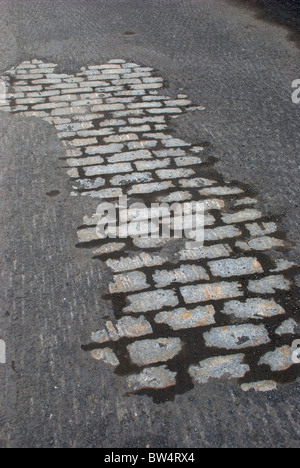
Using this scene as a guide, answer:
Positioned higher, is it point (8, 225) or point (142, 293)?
point (142, 293)

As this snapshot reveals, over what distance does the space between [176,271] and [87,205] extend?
3.82 feet

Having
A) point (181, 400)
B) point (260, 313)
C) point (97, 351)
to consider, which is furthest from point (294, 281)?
point (97, 351)

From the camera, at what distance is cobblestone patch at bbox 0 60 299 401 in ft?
9.72

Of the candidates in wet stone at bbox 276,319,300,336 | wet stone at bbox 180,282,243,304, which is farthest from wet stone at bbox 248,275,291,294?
wet stone at bbox 276,319,300,336

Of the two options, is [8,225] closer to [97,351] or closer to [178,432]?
[97,351]

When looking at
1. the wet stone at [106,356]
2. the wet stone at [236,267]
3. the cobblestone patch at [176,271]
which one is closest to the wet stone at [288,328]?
the cobblestone patch at [176,271]

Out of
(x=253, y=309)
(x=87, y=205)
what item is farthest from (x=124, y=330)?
(x=87, y=205)

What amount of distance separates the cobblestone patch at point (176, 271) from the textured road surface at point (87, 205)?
129 millimetres

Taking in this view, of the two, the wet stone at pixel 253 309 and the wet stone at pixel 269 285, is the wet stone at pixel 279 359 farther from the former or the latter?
the wet stone at pixel 269 285

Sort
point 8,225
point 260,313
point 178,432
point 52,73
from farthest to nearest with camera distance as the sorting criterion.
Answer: point 52,73 → point 8,225 → point 260,313 → point 178,432

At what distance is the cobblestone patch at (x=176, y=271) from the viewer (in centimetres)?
296

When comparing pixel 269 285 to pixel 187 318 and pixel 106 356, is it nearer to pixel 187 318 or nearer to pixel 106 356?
pixel 187 318

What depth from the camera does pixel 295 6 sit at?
30.5 ft

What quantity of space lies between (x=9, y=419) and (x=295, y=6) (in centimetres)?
928
